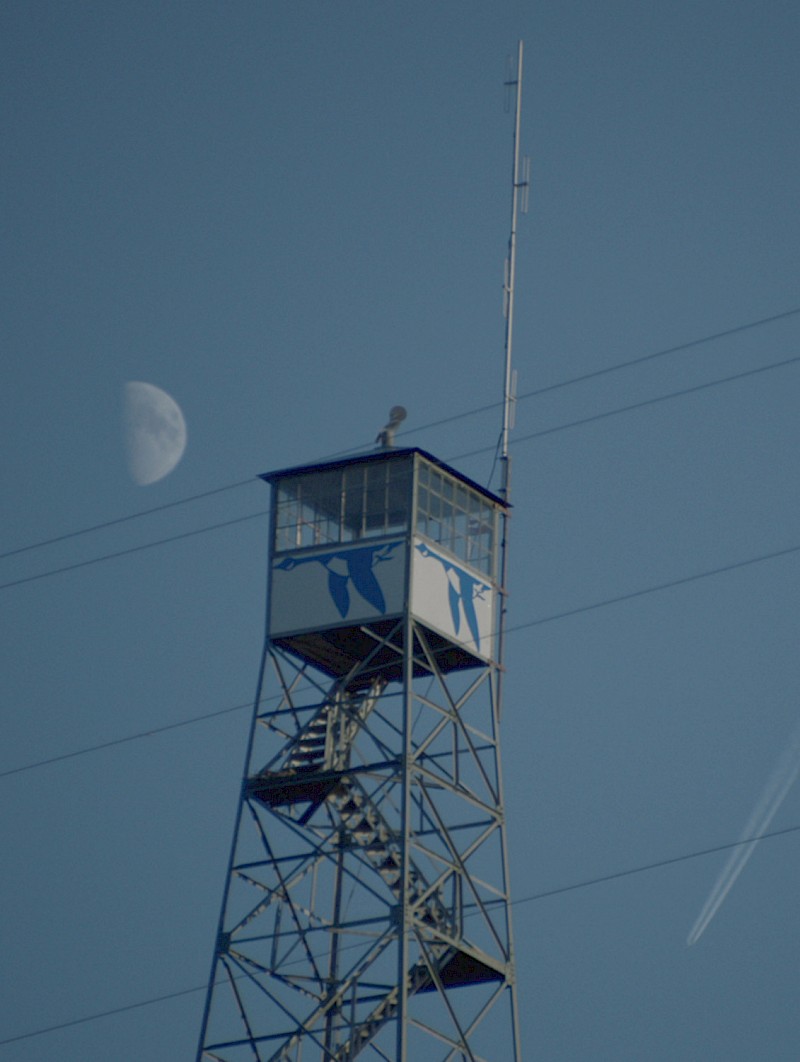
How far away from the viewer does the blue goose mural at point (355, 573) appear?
65.9 m

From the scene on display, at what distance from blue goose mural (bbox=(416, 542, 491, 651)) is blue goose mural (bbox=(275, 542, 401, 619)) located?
1059 millimetres

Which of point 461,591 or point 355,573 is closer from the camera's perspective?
point 355,573

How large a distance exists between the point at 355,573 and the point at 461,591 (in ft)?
8.20

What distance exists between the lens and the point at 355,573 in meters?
66.3

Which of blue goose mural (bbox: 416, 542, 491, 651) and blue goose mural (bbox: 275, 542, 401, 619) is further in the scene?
blue goose mural (bbox: 416, 542, 491, 651)

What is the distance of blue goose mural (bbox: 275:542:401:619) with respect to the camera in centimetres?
6588

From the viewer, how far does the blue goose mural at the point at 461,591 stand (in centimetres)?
6688

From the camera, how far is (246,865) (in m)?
65.8

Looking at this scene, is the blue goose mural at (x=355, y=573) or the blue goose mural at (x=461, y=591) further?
the blue goose mural at (x=461, y=591)

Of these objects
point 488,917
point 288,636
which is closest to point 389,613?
point 288,636

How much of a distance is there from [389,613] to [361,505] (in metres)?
3.21

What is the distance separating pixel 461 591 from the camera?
6731 cm

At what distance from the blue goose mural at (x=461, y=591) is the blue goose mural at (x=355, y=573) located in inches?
A: 41.7

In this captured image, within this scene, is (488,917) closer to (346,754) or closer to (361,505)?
(346,754)
